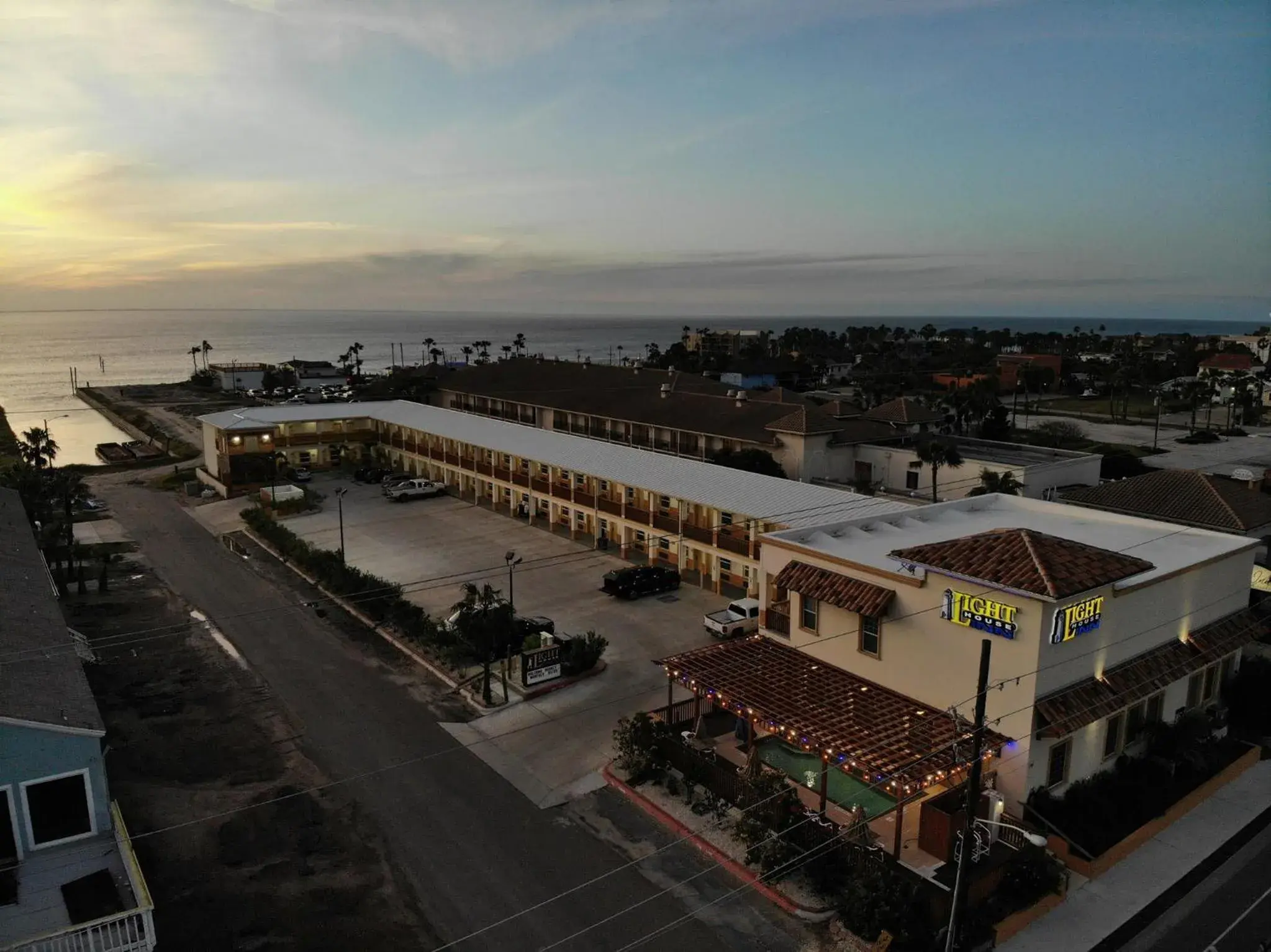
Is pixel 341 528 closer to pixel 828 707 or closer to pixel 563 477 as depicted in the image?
pixel 563 477

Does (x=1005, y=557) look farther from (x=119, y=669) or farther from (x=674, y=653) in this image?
(x=119, y=669)

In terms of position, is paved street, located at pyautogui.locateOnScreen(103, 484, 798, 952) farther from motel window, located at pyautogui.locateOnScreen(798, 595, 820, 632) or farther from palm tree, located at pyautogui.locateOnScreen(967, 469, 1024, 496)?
palm tree, located at pyautogui.locateOnScreen(967, 469, 1024, 496)

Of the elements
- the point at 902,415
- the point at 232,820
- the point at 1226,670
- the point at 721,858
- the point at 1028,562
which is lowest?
the point at 232,820

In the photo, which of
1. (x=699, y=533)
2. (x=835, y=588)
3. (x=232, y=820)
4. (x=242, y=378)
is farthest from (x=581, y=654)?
(x=242, y=378)

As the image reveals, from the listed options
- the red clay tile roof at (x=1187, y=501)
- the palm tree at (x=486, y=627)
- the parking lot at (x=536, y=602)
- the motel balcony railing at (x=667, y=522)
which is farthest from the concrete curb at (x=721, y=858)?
the red clay tile roof at (x=1187, y=501)

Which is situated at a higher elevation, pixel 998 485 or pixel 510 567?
pixel 998 485

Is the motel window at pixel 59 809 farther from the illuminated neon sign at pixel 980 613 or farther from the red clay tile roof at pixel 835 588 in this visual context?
the illuminated neon sign at pixel 980 613

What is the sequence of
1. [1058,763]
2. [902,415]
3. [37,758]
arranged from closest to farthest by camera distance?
[37,758], [1058,763], [902,415]
